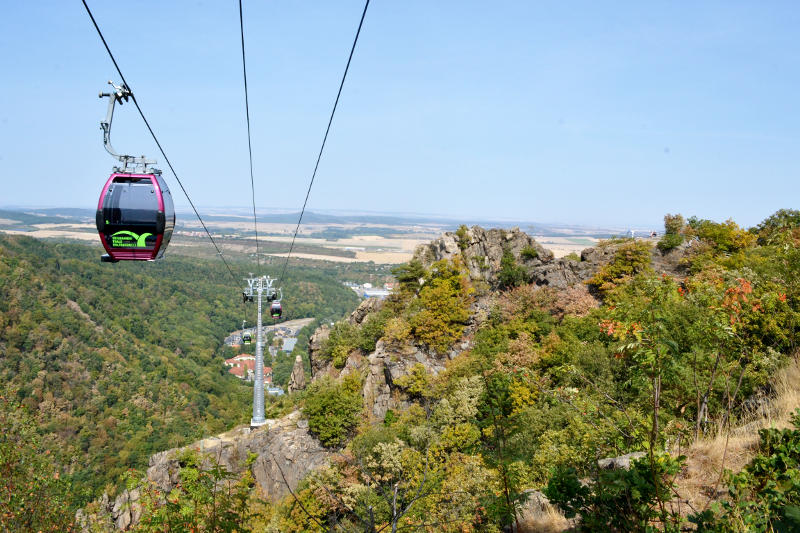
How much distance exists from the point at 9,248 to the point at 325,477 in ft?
320

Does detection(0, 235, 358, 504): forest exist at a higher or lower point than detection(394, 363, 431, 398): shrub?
lower

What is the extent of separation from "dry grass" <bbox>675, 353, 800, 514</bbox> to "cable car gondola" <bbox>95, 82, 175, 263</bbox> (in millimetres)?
8341

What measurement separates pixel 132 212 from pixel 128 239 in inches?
19.1

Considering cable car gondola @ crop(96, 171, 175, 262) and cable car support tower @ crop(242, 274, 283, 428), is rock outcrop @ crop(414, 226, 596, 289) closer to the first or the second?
cable car support tower @ crop(242, 274, 283, 428)

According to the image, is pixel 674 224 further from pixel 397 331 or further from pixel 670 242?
pixel 397 331

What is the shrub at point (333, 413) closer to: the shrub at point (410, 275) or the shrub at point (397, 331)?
the shrub at point (397, 331)

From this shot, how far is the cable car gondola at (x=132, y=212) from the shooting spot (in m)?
7.33

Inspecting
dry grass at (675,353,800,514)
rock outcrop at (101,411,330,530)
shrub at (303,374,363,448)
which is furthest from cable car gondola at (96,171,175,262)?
shrub at (303,374,363,448)

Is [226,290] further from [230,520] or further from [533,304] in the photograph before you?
[230,520]

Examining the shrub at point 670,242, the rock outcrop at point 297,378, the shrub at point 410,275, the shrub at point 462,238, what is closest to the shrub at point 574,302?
the shrub at point 670,242

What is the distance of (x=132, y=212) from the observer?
7.42 meters

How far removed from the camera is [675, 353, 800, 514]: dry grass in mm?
4988

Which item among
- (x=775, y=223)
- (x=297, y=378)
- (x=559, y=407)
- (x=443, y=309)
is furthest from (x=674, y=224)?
(x=297, y=378)

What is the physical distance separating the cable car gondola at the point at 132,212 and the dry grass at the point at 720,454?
27.4 ft
